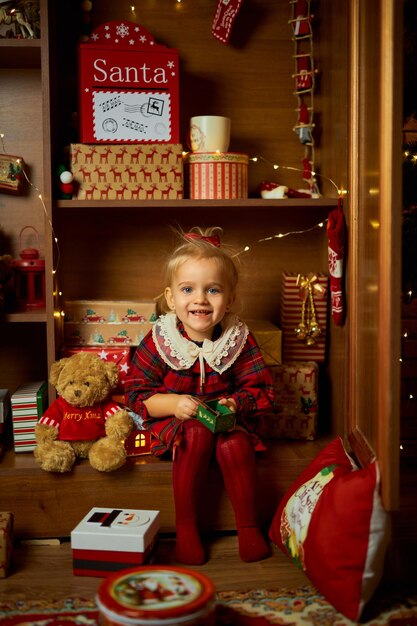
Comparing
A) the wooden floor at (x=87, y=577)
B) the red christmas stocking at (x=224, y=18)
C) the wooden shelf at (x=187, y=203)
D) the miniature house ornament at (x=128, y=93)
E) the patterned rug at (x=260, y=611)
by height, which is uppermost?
the red christmas stocking at (x=224, y=18)

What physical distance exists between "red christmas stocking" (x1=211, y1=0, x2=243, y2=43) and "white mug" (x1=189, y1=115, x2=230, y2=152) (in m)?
0.29

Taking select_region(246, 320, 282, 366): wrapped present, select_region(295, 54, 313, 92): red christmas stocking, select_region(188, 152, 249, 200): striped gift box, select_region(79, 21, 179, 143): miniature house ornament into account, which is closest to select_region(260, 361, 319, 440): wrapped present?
select_region(246, 320, 282, 366): wrapped present

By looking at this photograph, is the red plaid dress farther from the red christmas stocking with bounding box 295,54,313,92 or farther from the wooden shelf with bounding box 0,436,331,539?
the red christmas stocking with bounding box 295,54,313,92

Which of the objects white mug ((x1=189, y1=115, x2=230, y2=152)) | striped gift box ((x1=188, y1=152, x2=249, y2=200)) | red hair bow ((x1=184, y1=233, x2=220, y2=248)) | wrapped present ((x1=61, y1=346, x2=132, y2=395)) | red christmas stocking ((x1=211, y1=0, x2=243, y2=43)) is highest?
red christmas stocking ((x1=211, y1=0, x2=243, y2=43))

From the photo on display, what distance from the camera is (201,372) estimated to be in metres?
1.99

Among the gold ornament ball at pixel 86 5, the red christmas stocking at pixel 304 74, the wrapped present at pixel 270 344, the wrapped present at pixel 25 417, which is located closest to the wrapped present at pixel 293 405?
the wrapped present at pixel 270 344

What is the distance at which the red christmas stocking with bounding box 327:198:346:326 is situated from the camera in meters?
2.05

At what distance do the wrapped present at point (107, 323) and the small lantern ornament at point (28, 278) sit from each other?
10 cm

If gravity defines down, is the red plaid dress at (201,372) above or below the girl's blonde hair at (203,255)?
below

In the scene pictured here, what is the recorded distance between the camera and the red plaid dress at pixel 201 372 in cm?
198

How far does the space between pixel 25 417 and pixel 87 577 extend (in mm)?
514

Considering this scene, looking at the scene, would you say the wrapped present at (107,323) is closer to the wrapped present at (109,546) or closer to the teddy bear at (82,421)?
the teddy bear at (82,421)

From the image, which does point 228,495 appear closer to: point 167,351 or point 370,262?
point 167,351

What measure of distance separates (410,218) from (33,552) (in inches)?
50.6
